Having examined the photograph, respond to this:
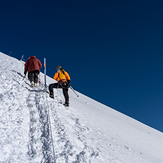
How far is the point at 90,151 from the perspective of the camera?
3305 mm

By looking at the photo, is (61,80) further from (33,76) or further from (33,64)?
(33,64)

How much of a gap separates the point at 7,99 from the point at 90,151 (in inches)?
121

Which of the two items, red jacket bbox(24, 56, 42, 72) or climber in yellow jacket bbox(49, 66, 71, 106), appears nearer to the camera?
climber in yellow jacket bbox(49, 66, 71, 106)

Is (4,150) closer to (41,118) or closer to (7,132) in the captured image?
(7,132)

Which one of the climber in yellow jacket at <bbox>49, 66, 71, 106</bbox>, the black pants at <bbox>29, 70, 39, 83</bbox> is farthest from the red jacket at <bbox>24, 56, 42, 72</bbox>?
the climber in yellow jacket at <bbox>49, 66, 71, 106</bbox>

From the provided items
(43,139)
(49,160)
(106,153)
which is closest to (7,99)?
(43,139)

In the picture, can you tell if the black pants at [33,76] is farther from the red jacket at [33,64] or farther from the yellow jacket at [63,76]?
the yellow jacket at [63,76]

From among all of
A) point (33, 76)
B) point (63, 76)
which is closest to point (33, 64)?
point (33, 76)

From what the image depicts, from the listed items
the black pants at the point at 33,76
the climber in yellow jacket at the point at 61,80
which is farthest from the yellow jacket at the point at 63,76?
the black pants at the point at 33,76

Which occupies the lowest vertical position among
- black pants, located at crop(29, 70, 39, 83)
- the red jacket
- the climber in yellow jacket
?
the climber in yellow jacket

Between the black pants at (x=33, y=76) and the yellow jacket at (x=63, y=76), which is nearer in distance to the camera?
the yellow jacket at (x=63, y=76)

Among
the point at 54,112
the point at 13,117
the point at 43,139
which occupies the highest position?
the point at 54,112

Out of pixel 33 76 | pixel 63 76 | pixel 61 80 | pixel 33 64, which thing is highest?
pixel 33 64

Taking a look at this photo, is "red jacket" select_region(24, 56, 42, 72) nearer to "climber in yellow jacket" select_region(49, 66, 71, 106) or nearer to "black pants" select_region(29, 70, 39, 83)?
"black pants" select_region(29, 70, 39, 83)
